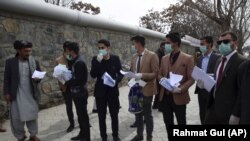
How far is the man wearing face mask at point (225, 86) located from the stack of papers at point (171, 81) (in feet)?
1.99

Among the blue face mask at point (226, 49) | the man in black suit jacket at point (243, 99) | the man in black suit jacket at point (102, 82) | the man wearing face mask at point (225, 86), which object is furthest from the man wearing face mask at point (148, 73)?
the man in black suit jacket at point (243, 99)

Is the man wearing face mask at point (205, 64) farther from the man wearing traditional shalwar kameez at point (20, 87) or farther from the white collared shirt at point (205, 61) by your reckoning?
the man wearing traditional shalwar kameez at point (20, 87)

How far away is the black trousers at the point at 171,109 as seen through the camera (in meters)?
4.70

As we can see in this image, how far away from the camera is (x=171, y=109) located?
4.82m

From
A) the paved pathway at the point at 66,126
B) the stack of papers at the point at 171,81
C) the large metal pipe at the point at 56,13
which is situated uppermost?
the large metal pipe at the point at 56,13

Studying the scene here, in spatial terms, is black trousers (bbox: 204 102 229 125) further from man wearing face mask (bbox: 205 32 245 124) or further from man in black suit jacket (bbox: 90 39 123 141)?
man in black suit jacket (bbox: 90 39 123 141)

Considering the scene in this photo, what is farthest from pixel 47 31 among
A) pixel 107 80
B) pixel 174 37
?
pixel 174 37

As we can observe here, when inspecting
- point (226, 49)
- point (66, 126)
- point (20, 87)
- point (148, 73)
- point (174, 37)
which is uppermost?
point (174, 37)

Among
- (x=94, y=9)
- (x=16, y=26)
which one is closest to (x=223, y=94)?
(x=16, y=26)

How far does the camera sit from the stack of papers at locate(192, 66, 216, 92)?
4.09 meters

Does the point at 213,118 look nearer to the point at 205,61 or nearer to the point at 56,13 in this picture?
the point at 205,61

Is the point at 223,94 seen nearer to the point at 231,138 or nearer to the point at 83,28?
the point at 231,138

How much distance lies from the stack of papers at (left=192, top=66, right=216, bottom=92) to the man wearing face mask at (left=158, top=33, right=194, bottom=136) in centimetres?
36

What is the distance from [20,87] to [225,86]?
327 centimetres
